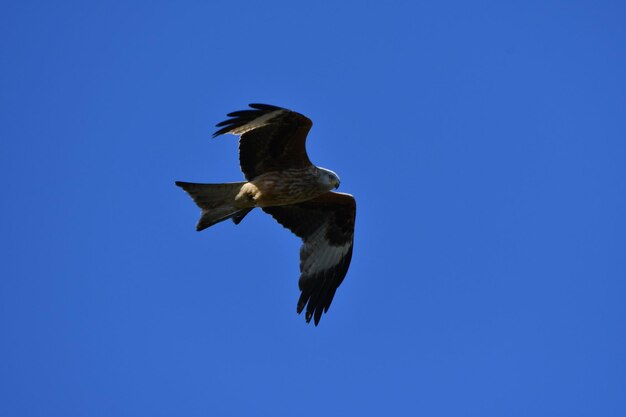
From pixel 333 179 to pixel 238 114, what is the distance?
1546mm

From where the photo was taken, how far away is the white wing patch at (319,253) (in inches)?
492

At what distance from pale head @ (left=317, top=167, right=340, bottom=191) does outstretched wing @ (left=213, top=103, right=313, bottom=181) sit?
232mm

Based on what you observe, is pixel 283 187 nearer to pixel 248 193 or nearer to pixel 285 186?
pixel 285 186

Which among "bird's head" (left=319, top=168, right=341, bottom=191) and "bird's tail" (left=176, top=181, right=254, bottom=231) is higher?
"bird's head" (left=319, top=168, right=341, bottom=191)

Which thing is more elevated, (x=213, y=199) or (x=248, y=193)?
(x=248, y=193)

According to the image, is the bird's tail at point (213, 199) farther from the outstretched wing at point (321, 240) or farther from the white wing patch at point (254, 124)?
the outstretched wing at point (321, 240)

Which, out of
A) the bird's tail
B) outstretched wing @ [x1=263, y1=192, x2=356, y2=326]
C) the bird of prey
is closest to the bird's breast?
the bird of prey

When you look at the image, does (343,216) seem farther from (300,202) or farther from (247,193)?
(247,193)

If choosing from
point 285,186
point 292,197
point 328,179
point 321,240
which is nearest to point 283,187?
point 285,186

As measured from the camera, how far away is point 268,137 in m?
11.4

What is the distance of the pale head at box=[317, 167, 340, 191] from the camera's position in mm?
11617

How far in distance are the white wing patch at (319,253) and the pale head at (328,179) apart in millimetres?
1122

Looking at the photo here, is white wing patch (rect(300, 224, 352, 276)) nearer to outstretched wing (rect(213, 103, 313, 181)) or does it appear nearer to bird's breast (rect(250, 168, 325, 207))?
bird's breast (rect(250, 168, 325, 207))

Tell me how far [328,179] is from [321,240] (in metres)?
1.30
